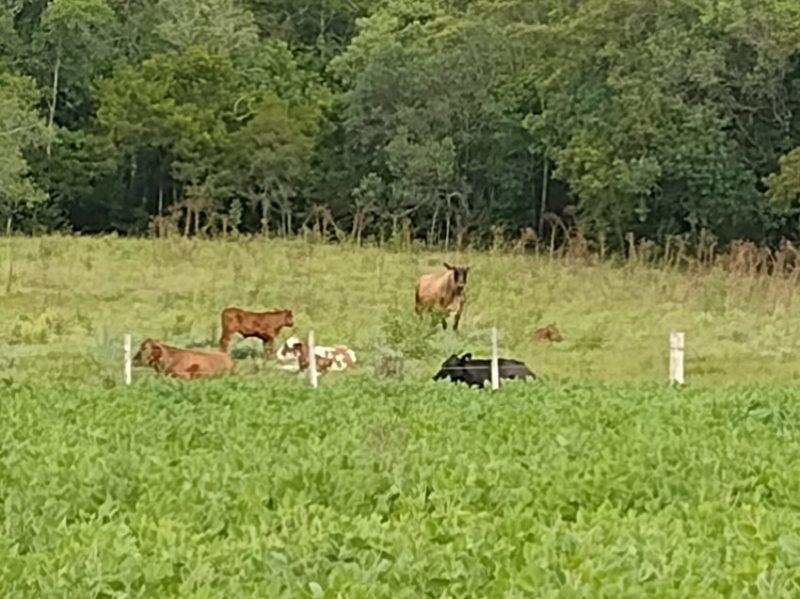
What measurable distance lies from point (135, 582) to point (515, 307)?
15843 mm

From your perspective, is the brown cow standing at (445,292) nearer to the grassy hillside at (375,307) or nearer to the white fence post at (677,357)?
the grassy hillside at (375,307)

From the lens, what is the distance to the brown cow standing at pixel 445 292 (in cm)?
1942

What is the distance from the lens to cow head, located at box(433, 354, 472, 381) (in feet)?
48.3

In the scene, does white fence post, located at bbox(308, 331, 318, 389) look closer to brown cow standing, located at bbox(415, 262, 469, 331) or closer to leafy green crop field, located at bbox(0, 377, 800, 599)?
leafy green crop field, located at bbox(0, 377, 800, 599)

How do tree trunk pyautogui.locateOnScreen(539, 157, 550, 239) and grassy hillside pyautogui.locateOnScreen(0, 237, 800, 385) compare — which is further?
tree trunk pyautogui.locateOnScreen(539, 157, 550, 239)

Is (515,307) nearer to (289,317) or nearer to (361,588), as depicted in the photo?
(289,317)

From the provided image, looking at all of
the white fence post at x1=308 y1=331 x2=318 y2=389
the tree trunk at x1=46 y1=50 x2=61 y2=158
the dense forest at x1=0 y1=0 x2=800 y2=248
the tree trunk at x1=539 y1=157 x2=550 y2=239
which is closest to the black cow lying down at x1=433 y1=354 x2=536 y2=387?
the white fence post at x1=308 y1=331 x2=318 y2=389

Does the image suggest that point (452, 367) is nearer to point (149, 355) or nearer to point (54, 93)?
point (149, 355)

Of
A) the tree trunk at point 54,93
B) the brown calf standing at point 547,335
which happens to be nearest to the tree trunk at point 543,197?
the tree trunk at point 54,93

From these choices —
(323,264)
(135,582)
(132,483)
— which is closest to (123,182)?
(323,264)

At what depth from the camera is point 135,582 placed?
5.66 m

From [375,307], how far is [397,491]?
43.6 ft

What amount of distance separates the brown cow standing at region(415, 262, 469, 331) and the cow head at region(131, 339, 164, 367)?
436 cm

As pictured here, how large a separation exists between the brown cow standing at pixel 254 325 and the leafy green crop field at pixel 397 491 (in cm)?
431
